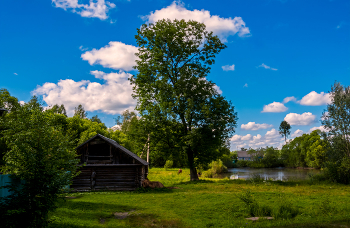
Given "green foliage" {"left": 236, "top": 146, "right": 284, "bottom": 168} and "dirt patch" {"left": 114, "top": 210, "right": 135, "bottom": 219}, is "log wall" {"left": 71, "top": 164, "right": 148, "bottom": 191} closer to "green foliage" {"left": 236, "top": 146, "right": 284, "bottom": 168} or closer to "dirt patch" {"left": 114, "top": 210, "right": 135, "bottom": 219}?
"dirt patch" {"left": 114, "top": 210, "right": 135, "bottom": 219}

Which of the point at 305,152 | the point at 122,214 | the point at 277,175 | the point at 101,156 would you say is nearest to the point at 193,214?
the point at 122,214

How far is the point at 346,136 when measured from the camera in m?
27.0

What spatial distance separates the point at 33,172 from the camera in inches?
345

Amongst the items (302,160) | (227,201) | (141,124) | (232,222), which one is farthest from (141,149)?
(302,160)

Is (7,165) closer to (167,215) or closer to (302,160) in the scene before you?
(167,215)

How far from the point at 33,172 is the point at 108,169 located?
50.2ft

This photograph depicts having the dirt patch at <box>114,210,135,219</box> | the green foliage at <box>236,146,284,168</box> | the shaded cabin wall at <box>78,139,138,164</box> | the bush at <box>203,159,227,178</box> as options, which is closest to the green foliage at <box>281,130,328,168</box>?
the green foliage at <box>236,146,284,168</box>

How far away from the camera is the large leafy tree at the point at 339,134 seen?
26250 mm

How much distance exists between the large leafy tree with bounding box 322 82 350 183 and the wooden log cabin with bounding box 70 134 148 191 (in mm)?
20700

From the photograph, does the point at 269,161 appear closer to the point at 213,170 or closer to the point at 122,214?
the point at 213,170

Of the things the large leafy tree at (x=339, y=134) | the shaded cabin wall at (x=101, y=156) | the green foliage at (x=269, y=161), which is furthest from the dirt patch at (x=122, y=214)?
the green foliage at (x=269, y=161)

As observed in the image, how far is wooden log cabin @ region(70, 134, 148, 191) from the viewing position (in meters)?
23.2

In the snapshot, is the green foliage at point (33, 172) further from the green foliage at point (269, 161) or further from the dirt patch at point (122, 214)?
the green foliage at point (269, 161)

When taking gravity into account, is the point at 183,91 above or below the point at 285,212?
above
